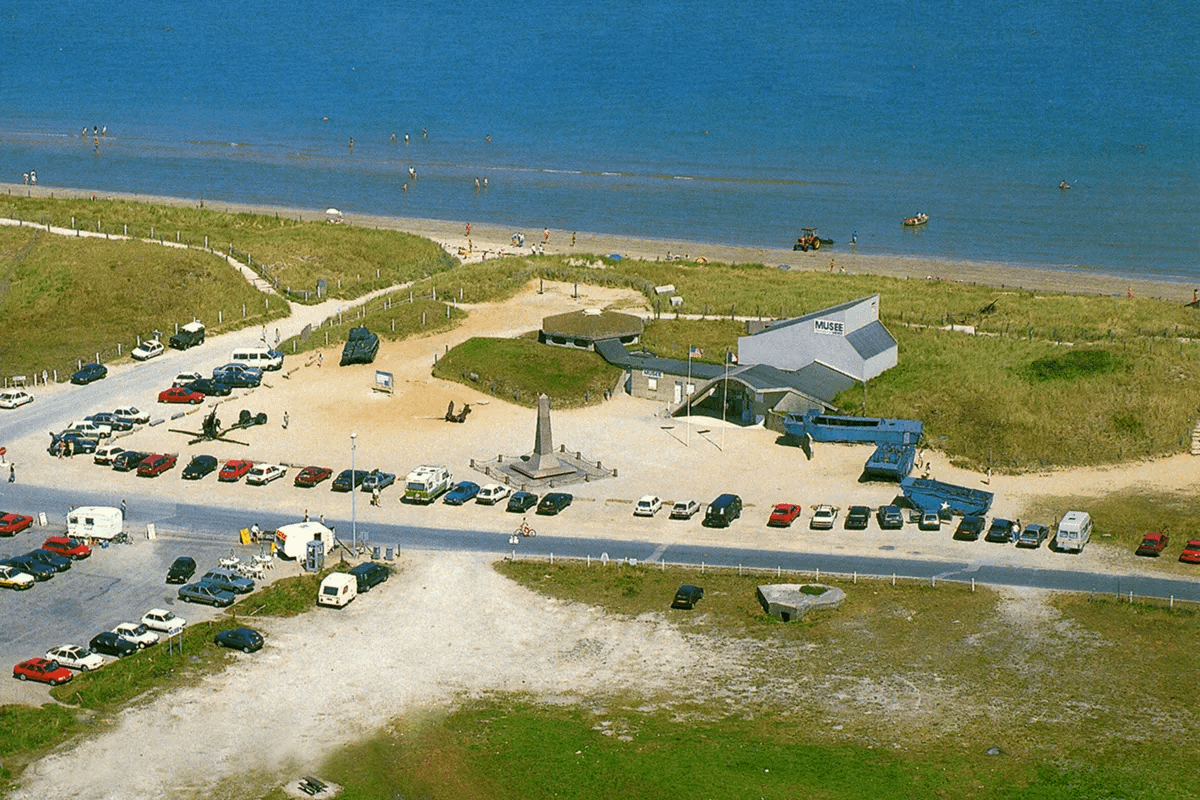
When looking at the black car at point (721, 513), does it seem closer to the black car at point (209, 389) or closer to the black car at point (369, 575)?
the black car at point (369, 575)

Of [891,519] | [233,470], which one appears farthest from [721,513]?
[233,470]

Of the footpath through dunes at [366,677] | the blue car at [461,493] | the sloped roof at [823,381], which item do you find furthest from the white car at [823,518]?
the sloped roof at [823,381]

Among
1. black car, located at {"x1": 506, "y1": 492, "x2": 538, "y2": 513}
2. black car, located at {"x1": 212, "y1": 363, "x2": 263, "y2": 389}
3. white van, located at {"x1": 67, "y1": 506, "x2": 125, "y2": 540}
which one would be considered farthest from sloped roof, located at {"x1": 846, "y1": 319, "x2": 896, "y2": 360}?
white van, located at {"x1": 67, "y1": 506, "x2": 125, "y2": 540}

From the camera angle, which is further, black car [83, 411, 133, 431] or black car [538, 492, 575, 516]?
black car [83, 411, 133, 431]

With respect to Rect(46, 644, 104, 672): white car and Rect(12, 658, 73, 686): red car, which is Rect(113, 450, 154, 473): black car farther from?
Rect(12, 658, 73, 686): red car

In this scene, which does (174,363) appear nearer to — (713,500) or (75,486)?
(75,486)

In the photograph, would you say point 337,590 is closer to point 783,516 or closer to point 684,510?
point 684,510
